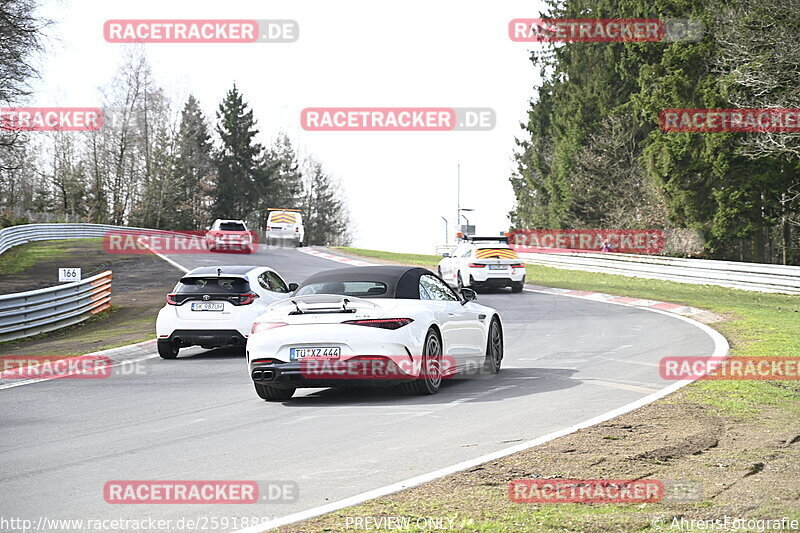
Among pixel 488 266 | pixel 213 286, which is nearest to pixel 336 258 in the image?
pixel 488 266

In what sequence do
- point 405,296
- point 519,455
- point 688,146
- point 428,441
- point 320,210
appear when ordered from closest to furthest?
point 519,455 < point 428,441 < point 405,296 < point 688,146 < point 320,210

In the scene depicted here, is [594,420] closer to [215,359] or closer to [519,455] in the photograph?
[519,455]

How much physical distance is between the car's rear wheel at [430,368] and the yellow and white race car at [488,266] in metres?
18.9

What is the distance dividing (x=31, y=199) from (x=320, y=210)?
32716 millimetres

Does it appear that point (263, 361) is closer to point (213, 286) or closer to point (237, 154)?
point (213, 286)

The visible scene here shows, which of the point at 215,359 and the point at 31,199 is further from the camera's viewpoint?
the point at 31,199

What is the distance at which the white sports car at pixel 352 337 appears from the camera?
33.0 ft

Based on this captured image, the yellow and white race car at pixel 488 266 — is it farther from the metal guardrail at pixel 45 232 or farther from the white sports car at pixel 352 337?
the metal guardrail at pixel 45 232

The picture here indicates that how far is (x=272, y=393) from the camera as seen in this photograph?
10.7 meters

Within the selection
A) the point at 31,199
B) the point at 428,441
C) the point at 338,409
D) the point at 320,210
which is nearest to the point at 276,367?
the point at 338,409

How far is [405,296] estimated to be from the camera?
10820 millimetres

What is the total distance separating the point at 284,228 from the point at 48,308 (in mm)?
36225

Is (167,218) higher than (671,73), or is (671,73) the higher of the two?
(671,73)

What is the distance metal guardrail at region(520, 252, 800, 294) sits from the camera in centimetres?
3030
